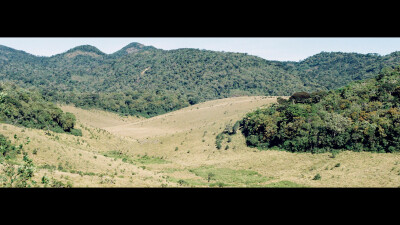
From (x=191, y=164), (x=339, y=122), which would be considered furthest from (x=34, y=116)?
(x=339, y=122)

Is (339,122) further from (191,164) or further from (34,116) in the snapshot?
(34,116)

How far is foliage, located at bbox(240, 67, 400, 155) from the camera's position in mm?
23000

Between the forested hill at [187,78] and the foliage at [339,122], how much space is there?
193ft

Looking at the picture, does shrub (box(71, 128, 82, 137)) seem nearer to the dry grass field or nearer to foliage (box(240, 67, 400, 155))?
the dry grass field

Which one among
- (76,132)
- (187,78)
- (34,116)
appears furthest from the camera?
(187,78)

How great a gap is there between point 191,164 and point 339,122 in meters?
14.9

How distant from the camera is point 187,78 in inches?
5044

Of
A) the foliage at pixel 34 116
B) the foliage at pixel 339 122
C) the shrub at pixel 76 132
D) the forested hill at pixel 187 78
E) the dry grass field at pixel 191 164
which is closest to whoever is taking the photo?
the dry grass field at pixel 191 164

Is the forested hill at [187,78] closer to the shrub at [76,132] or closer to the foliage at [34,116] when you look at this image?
the foliage at [34,116]

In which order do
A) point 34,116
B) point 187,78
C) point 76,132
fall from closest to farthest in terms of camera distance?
1. point 34,116
2. point 76,132
3. point 187,78

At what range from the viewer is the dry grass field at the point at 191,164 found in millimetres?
16897

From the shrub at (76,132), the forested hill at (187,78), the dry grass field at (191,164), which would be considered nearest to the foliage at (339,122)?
the dry grass field at (191,164)
